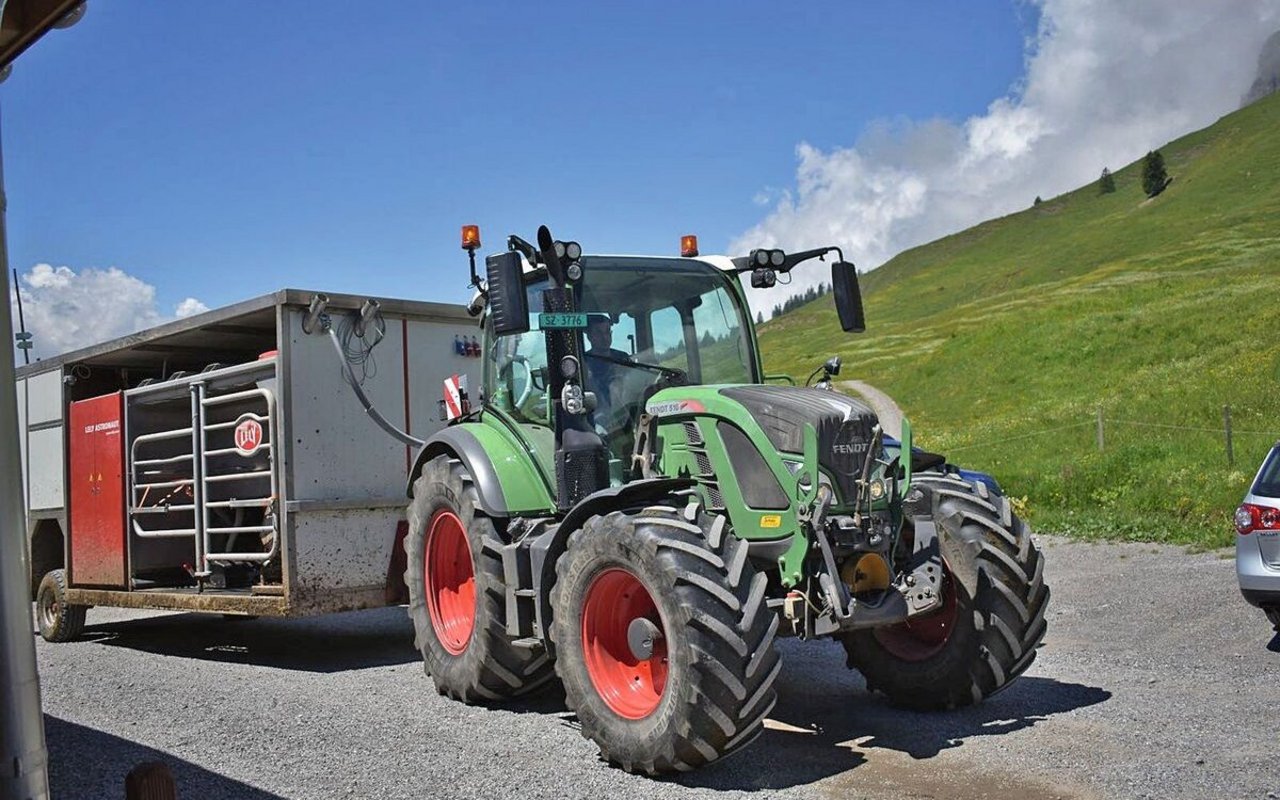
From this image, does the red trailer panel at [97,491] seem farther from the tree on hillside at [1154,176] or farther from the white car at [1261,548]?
the tree on hillside at [1154,176]

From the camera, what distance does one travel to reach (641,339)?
7.23m

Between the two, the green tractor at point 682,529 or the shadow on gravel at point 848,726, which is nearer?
the green tractor at point 682,529

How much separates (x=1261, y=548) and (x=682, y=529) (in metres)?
5.00

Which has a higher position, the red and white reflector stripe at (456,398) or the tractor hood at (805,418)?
the red and white reflector stripe at (456,398)

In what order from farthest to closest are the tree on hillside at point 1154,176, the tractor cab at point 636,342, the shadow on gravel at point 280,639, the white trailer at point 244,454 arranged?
1. the tree on hillside at point 1154,176
2. the shadow on gravel at point 280,639
3. the white trailer at point 244,454
4. the tractor cab at point 636,342

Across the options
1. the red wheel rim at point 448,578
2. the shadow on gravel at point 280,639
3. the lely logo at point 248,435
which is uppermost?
the lely logo at point 248,435

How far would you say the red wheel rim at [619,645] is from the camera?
599 centimetres

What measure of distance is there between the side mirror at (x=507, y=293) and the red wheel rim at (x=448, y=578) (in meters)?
2.14

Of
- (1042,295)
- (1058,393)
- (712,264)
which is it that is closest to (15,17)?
(712,264)

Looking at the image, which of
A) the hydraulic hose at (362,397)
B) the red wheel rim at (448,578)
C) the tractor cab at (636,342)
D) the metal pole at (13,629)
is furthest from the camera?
the hydraulic hose at (362,397)

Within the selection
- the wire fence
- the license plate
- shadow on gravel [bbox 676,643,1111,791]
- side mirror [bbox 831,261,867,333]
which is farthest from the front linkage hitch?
the wire fence

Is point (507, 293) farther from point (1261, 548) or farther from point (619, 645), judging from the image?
point (1261, 548)

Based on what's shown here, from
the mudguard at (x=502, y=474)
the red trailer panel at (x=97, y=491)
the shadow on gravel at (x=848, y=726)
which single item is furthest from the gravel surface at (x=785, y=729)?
the mudguard at (x=502, y=474)

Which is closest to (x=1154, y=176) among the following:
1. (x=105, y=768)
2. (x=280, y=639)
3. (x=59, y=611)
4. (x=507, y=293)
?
(x=280, y=639)
